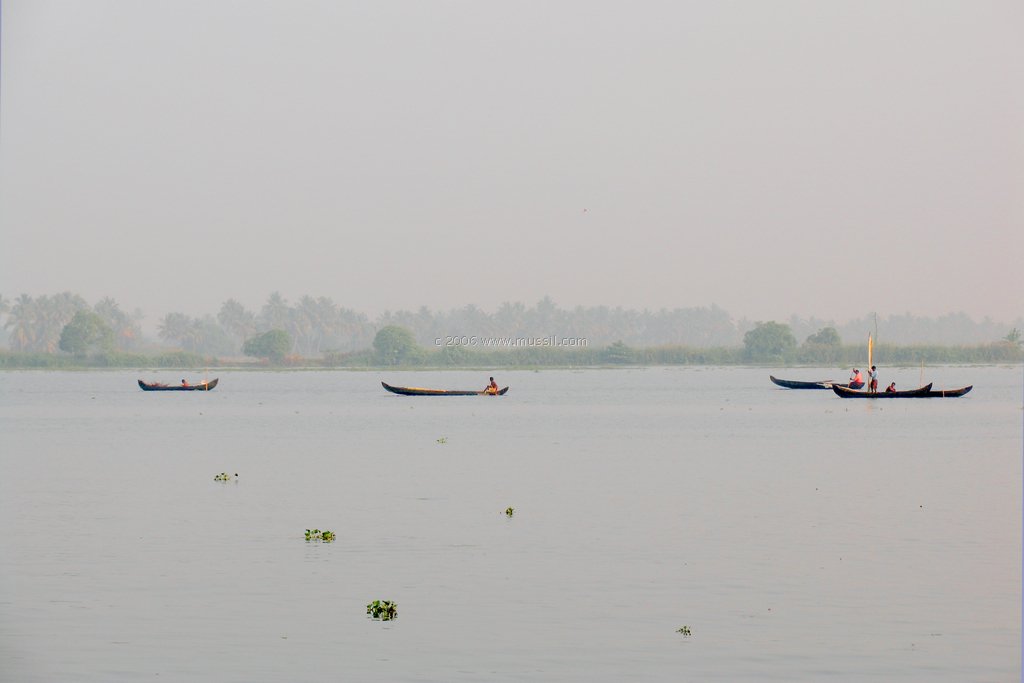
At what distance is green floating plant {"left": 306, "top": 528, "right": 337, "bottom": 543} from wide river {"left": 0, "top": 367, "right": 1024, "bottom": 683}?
315mm

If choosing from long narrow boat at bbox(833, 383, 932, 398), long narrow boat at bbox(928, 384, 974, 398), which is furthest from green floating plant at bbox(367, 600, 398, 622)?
long narrow boat at bbox(928, 384, 974, 398)

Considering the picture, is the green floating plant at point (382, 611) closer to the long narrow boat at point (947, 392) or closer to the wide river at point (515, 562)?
the wide river at point (515, 562)

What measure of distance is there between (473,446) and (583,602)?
35688 millimetres

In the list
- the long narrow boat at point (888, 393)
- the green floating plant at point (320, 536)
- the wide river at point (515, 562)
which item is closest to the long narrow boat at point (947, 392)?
the long narrow boat at point (888, 393)

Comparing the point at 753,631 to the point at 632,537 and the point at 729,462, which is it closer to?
the point at 632,537

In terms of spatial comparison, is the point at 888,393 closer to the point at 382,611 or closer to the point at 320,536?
the point at 320,536

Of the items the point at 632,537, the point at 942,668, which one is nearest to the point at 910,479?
the point at 632,537

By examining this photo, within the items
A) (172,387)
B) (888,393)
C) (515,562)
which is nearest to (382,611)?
(515,562)

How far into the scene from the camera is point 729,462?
4994 centimetres

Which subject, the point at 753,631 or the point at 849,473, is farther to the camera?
the point at 849,473

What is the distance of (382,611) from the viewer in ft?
72.6

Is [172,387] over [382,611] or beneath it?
beneath

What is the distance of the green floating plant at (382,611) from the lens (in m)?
22.0

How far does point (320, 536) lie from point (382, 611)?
28.3ft
